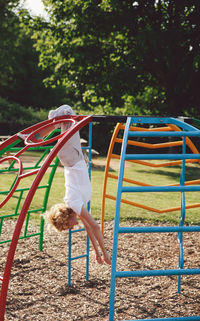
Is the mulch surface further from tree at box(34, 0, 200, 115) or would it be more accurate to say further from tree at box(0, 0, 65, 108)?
tree at box(0, 0, 65, 108)

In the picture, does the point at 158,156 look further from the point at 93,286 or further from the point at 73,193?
the point at 93,286

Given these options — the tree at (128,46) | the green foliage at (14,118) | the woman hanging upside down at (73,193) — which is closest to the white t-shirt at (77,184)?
the woman hanging upside down at (73,193)

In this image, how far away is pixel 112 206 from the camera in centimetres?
850

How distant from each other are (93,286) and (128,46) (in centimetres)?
1248

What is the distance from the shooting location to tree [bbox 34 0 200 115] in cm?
1430

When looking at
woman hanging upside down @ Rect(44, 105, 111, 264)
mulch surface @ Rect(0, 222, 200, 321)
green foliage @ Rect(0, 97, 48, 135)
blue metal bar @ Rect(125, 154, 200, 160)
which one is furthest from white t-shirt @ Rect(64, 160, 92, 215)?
green foliage @ Rect(0, 97, 48, 135)

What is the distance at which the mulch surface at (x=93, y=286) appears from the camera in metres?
3.60

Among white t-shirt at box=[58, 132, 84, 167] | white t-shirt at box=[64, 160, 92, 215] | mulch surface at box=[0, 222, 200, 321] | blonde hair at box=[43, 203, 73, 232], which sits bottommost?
mulch surface at box=[0, 222, 200, 321]

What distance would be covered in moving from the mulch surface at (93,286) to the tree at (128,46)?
10.2m

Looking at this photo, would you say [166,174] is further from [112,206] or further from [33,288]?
[33,288]

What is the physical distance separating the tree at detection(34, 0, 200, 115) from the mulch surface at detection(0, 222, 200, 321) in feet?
33.6

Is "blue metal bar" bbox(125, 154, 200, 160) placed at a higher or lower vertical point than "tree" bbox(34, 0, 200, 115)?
lower

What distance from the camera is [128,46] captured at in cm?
1505

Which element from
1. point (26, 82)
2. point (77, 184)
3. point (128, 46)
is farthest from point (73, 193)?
point (26, 82)
